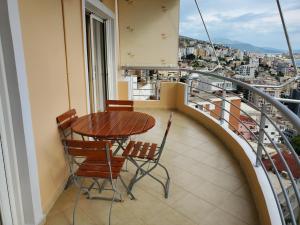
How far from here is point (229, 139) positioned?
10.9 feet

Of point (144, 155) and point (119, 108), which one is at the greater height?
point (119, 108)

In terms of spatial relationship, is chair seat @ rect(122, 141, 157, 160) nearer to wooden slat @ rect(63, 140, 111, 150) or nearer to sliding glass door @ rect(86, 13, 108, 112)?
wooden slat @ rect(63, 140, 111, 150)

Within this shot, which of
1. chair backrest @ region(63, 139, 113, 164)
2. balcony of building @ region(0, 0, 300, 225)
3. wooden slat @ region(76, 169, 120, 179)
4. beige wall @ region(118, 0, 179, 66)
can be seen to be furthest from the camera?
beige wall @ region(118, 0, 179, 66)

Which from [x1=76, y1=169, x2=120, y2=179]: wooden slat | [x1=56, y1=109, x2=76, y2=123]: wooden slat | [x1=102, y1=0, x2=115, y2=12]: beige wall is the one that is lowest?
[x1=76, y1=169, x2=120, y2=179]: wooden slat

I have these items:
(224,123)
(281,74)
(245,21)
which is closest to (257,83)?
(281,74)

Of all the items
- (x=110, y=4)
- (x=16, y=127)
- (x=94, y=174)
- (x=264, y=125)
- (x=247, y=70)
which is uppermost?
(x=110, y=4)

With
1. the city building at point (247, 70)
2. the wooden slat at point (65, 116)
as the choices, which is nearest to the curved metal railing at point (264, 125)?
the city building at point (247, 70)

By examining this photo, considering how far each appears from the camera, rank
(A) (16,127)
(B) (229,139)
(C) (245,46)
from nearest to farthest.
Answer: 1. (A) (16,127)
2. (B) (229,139)
3. (C) (245,46)

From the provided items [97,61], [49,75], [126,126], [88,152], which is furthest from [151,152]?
[97,61]

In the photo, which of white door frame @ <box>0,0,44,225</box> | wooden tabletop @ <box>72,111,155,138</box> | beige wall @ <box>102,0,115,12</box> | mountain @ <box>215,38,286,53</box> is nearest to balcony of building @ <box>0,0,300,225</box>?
white door frame @ <box>0,0,44,225</box>

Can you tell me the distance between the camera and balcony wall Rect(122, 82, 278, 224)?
1881mm

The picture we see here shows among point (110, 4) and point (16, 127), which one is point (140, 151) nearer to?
point (16, 127)

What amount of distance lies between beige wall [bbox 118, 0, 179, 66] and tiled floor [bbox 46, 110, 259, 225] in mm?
3300

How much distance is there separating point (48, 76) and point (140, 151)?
1.08 m
